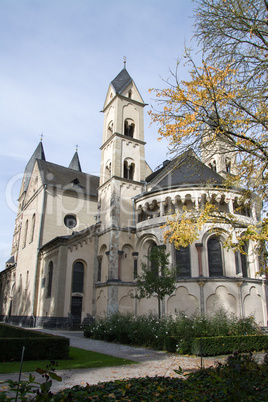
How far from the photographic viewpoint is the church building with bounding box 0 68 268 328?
2195 cm

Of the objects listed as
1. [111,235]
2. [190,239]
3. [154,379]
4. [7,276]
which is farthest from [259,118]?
[7,276]

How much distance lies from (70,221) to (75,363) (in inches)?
968

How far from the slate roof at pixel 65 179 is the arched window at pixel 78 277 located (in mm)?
10200

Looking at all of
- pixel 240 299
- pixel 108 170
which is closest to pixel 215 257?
pixel 240 299

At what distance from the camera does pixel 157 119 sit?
10578 millimetres

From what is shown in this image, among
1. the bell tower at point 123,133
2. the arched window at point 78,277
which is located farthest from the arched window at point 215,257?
the arched window at point 78,277

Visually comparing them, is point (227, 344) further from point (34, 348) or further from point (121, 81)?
point (121, 81)

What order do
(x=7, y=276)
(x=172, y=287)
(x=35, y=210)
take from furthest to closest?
(x=7, y=276), (x=35, y=210), (x=172, y=287)

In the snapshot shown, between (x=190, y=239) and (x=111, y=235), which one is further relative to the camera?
(x=111, y=235)

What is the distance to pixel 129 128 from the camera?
3259 centimetres

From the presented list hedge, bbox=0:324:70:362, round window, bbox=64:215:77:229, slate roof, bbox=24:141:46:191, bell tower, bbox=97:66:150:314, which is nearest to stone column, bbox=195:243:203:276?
bell tower, bbox=97:66:150:314

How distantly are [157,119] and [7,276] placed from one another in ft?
139

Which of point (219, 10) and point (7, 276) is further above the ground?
point (219, 10)

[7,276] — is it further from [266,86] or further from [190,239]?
[266,86]
